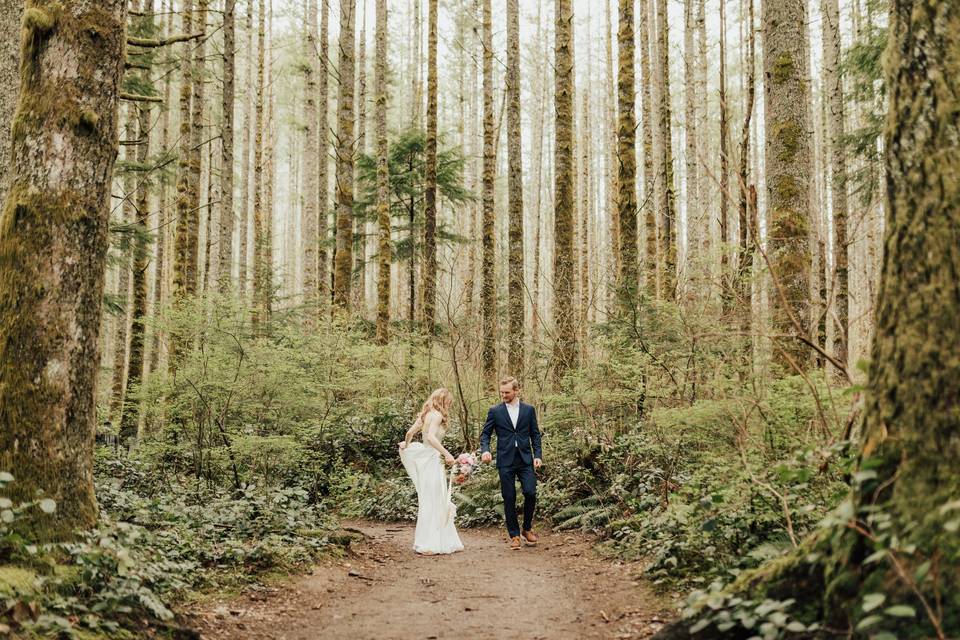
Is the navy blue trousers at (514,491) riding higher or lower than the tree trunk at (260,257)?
lower

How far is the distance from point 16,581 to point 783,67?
8.20 m

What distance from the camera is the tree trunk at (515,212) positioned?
13.1 meters

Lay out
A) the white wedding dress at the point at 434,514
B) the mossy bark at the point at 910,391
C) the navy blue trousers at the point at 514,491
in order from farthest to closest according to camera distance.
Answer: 1. the navy blue trousers at the point at 514,491
2. the white wedding dress at the point at 434,514
3. the mossy bark at the point at 910,391

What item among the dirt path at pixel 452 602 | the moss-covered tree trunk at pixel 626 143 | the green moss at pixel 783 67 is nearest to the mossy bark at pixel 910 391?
the dirt path at pixel 452 602

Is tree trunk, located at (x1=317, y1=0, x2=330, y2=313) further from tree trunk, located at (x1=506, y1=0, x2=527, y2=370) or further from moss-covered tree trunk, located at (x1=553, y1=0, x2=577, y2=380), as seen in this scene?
moss-covered tree trunk, located at (x1=553, y1=0, x2=577, y2=380)

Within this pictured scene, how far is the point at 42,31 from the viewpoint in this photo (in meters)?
→ 4.50

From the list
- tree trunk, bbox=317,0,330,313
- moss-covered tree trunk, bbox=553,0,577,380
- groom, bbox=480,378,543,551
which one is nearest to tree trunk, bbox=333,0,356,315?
tree trunk, bbox=317,0,330,313

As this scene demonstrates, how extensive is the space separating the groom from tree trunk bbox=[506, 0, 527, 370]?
14.2 feet

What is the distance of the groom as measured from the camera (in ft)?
27.4

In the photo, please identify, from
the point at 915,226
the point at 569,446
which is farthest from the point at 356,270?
the point at 915,226

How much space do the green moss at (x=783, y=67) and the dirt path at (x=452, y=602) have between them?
557 centimetres

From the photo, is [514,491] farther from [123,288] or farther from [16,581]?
[123,288]

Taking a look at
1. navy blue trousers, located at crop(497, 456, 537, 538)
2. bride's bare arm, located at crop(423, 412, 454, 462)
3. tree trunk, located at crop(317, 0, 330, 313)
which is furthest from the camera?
tree trunk, located at crop(317, 0, 330, 313)

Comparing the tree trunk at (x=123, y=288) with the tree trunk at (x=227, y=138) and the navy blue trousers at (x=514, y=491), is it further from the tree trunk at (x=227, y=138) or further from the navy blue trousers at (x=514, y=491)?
the navy blue trousers at (x=514, y=491)
